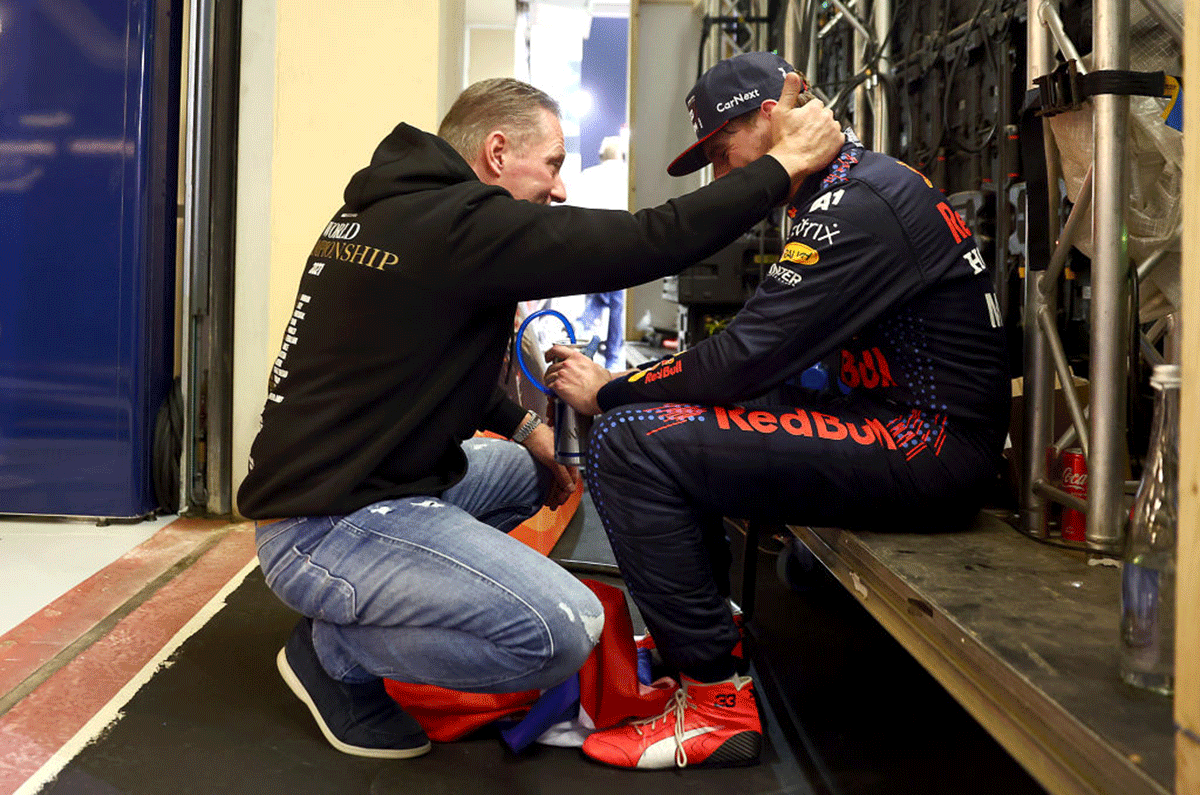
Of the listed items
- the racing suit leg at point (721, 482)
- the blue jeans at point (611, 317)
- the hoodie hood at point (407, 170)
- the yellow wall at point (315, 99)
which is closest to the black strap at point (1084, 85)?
the racing suit leg at point (721, 482)

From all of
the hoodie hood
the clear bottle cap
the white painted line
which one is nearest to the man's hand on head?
the hoodie hood

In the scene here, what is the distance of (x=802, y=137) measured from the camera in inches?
73.1

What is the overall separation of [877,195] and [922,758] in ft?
3.55

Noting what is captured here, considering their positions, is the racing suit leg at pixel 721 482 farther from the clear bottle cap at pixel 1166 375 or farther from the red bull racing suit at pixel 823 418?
the clear bottle cap at pixel 1166 375

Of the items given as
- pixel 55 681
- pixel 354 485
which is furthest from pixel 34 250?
pixel 354 485

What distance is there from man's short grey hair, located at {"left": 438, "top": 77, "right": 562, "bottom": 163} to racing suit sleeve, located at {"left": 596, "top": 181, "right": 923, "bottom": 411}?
0.56 m

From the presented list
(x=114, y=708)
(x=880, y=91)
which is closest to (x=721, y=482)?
(x=114, y=708)

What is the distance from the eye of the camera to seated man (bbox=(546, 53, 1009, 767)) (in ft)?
6.00

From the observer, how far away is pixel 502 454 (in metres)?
2.34

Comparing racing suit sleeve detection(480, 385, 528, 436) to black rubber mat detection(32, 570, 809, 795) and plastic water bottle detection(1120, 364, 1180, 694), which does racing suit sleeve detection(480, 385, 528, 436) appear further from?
plastic water bottle detection(1120, 364, 1180, 694)

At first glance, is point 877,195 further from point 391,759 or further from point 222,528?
point 222,528

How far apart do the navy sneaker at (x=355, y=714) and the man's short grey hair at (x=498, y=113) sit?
106cm

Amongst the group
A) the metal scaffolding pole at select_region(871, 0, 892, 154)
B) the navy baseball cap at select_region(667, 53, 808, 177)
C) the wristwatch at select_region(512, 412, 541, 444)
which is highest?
the metal scaffolding pole at select_region(871, 0, 892, 154)

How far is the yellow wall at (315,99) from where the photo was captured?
3555 millimetres
